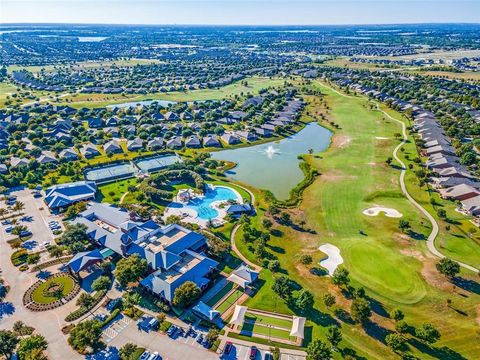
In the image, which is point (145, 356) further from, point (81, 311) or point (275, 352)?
point (275, 352)

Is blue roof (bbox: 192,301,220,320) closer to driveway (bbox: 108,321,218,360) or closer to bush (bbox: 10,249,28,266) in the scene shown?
driveway (bbox: 108,321,218,360)

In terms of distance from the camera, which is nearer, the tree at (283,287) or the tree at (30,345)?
the tree at (30,345)

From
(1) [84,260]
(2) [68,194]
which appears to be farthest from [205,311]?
(2) [68,194]

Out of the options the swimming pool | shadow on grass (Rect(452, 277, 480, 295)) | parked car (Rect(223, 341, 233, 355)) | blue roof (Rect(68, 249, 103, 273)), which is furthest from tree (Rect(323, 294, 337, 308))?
blue roof (Rect(68, 249, 103, 273))

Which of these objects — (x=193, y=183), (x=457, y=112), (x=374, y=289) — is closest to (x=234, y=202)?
(x=193, y=183)

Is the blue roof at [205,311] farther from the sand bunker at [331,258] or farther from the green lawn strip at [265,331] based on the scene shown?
the sand bunker at [331,258]

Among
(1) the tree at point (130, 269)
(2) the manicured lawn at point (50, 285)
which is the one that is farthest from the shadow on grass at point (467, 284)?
(2) the manicured lawn at point (50, 285)
